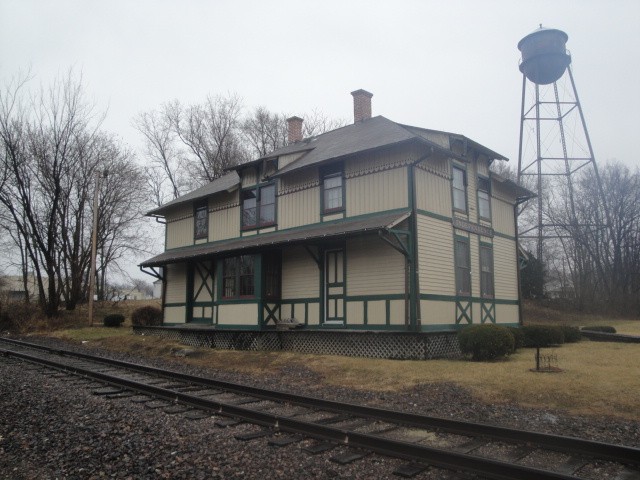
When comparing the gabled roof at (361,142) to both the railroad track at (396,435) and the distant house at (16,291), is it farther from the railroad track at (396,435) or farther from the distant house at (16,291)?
the distant house at (16,291)

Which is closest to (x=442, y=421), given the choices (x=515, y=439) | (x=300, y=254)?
(x=515, y=439)

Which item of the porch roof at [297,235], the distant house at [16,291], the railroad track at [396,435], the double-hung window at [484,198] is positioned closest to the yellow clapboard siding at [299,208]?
the porch roof at [297,235]

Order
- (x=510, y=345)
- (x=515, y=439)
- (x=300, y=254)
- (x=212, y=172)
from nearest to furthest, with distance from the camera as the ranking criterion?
(x=515, y=439), (x=510, y=345), (x=300, y=254), (x=212, y=172)

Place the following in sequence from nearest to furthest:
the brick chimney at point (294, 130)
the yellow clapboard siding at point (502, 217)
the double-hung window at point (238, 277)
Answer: the double-hung window at point (238, 277), the yellow clapboard siding at point (502, 217), the brick chimney at point (294, 130)

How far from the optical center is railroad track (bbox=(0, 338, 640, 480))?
5398 mm

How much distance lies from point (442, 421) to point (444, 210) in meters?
10.5

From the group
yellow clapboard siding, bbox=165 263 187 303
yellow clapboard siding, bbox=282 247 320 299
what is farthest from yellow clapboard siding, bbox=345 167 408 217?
yellow clapboard siding, bbox=165 263 187 303

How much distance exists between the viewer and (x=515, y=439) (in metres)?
6.29

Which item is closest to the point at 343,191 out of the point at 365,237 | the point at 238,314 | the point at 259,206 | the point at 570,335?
the point at 365,237

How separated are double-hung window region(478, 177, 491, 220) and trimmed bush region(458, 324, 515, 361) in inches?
250

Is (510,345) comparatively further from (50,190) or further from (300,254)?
(50,190)

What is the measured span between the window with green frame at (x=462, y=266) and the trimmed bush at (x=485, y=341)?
3.06 m

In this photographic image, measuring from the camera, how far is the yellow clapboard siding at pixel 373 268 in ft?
49.1

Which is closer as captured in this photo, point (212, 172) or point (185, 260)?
Result: point (185, 260)
